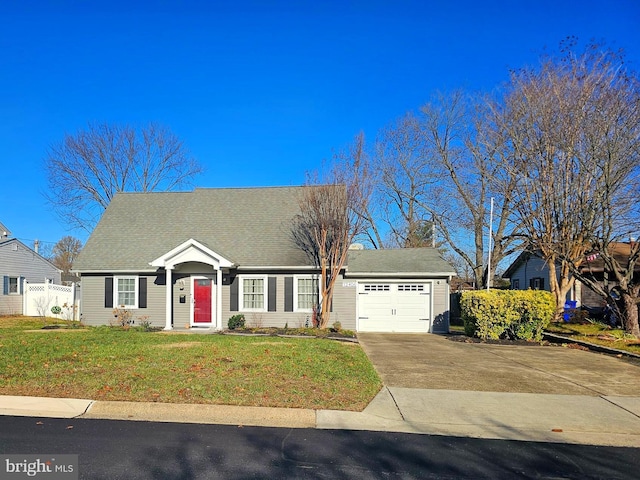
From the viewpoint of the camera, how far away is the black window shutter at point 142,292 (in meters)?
19.2

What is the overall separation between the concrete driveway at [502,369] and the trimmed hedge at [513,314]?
122 centimetres

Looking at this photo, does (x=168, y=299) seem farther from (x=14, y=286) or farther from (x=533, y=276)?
(x=533, y=276)

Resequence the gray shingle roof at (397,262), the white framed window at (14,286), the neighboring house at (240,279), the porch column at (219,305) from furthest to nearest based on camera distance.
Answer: the white framed window at (14,286) → the gray shingle roof at (397,262) → the neighboring house at (240,279) → the porch column at (219,305)

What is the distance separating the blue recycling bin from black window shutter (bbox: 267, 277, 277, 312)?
41.2 ft

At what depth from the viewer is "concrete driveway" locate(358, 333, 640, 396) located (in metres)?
9.14

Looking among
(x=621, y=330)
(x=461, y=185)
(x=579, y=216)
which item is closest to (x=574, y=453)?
(x=579, y=216)

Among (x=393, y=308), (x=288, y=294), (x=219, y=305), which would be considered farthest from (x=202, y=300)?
(x=393, y=308)

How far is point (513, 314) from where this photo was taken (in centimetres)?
1634

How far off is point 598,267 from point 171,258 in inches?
766

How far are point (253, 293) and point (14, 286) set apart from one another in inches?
700

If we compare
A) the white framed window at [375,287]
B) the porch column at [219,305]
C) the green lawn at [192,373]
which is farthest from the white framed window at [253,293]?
the green lawn at [192,373]

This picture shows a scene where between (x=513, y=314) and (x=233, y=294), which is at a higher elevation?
(x=233, y=294)

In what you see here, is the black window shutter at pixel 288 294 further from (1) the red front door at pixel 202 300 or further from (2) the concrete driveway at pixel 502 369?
(2) the concrete driveway at pixel 502 369

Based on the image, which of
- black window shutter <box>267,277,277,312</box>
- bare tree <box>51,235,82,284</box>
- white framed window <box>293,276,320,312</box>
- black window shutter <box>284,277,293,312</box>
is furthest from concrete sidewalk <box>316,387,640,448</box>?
bare tree <box>51,235,82,284</box>
